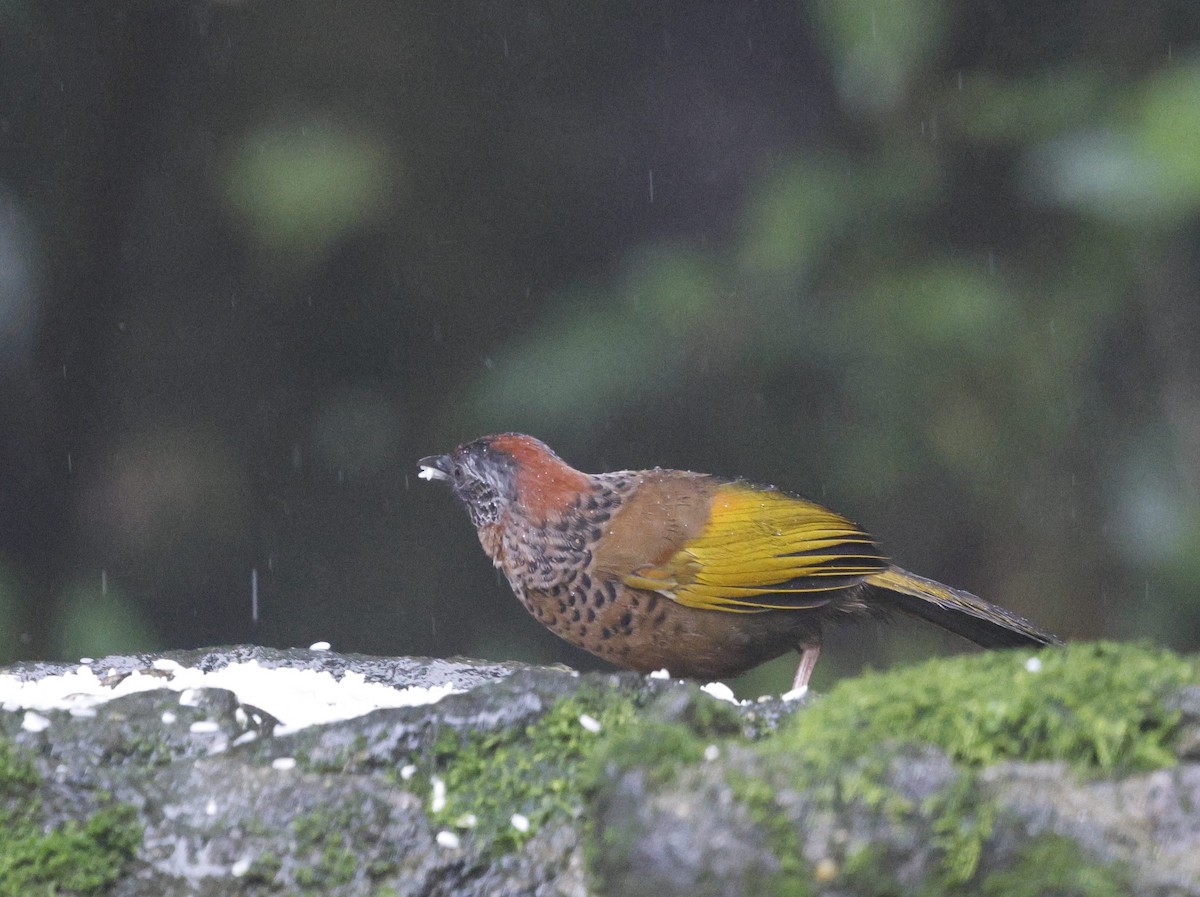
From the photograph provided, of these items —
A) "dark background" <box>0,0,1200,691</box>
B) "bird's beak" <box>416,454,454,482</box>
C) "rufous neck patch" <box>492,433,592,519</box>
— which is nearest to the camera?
"rufous neck patch" <box>492,433,592,519</box>

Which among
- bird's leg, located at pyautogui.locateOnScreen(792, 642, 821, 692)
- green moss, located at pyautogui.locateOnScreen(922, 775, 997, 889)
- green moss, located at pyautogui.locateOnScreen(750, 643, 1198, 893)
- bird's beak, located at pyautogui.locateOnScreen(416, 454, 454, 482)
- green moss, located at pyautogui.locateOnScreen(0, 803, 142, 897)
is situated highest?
bird's beak, located at pyautogui.locateOnScreen(416, 454, 454, 482)

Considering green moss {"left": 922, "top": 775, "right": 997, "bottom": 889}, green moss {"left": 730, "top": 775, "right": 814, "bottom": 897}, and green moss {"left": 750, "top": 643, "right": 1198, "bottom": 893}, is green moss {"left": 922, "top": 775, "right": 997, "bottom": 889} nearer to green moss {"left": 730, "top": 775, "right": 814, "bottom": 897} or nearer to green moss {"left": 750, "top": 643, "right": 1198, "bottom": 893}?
green moss {"left": 750, "top": 643, "right": 1198, "bottom": 893}

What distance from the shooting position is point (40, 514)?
520 centimetres

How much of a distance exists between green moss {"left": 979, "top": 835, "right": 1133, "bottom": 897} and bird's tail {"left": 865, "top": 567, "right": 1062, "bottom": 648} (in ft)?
5.83

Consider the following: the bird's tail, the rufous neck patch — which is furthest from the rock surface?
the bird's tail

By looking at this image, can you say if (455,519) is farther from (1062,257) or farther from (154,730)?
(154,730)

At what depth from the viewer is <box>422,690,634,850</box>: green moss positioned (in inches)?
84.4

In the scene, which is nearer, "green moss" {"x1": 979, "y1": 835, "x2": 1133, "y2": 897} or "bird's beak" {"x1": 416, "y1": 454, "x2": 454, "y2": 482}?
"green moss" {"x1": 979, "y1": 835, "x2": 1133, "y2": 897}

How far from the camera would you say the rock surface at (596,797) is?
1801 mm

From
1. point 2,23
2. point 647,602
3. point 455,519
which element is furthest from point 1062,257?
point 2,23

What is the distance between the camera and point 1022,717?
1.96m

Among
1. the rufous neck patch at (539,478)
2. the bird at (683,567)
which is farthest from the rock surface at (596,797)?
the rufous neck patch at (539,478)

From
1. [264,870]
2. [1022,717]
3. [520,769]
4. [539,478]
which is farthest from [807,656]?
[264,870]

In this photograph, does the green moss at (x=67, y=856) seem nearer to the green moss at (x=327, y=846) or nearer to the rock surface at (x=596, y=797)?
the rock surface at (x=596, y=797)
